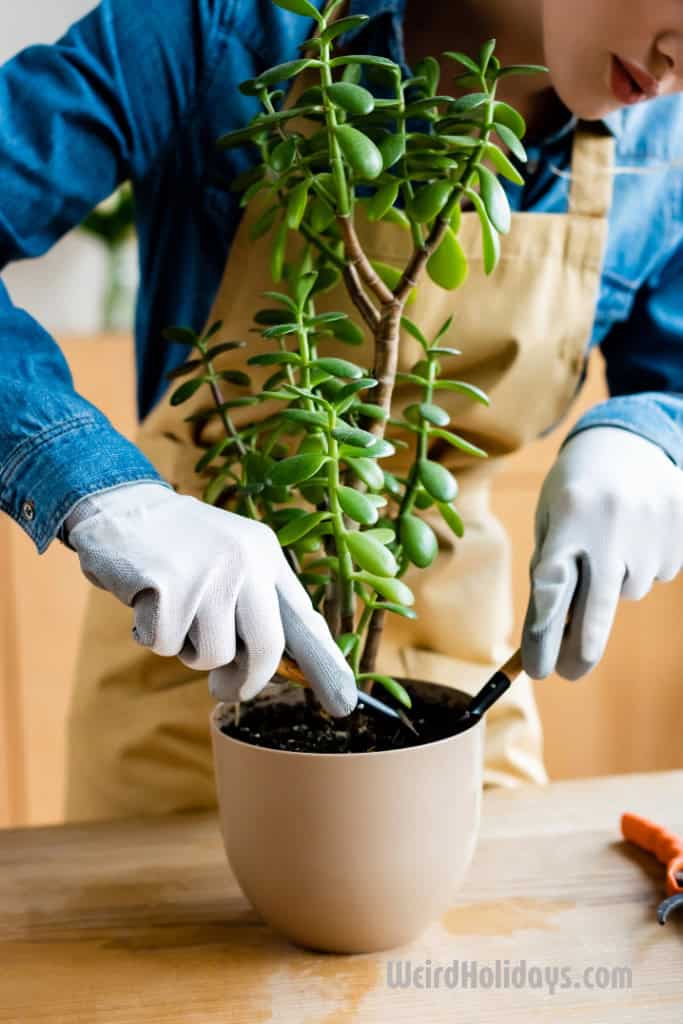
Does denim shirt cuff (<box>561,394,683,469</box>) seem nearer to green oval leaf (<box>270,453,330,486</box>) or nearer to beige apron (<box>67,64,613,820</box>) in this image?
beige apron (<box>67,64,613,820</box>)

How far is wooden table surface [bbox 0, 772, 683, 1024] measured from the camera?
0.65m

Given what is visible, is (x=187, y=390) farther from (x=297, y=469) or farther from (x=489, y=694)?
(x=489, y=694)

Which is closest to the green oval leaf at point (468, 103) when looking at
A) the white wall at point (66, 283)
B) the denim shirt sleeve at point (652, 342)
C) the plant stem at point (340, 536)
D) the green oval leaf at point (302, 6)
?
the green oval leaf at point (302, 6)

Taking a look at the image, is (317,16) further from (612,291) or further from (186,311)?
(612,291)

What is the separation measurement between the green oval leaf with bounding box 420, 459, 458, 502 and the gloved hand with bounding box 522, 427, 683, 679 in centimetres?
11

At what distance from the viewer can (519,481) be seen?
7.18 ft

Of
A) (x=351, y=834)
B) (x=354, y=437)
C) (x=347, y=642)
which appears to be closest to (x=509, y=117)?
(x=354, y=437)

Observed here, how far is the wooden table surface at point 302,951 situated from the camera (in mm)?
646

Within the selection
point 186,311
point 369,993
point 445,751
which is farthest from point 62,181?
point 369,993

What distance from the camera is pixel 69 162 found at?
33.5 inches

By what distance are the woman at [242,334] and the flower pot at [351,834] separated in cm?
5

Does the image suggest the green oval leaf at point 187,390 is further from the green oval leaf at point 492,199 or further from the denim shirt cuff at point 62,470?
the green oval leaf at point 492,199

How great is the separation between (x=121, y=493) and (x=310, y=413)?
15 centimetres

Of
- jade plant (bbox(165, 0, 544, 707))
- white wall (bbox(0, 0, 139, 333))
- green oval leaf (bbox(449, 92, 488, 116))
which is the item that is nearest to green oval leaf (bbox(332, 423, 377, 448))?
jade plant (bbox(165, 0, 544, 707))
